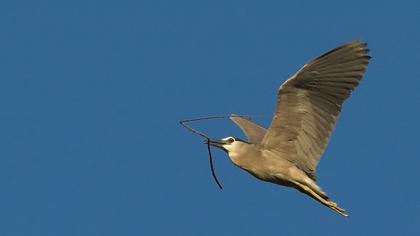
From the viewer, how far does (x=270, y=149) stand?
654 inches

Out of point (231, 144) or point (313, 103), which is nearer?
point (313, 103)

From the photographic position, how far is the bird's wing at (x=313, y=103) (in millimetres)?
16016

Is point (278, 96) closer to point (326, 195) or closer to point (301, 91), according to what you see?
point (301, 91)

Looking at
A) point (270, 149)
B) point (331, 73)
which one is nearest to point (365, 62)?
point (331, 73)

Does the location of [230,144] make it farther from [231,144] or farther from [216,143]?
[216,143]

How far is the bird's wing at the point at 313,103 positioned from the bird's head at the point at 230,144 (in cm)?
35

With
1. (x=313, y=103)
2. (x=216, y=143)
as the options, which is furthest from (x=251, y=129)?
(x=313, y=103)

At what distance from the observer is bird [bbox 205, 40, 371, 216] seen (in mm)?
16031

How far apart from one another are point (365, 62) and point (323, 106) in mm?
765

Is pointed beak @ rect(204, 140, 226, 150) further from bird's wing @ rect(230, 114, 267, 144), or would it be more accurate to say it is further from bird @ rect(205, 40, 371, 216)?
bird's wing @ rect(230, 114, 267, 144)

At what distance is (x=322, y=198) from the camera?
645 inches

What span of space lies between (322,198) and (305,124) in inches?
36.4

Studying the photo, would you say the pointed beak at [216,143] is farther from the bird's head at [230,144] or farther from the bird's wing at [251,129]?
the bird's wing at [251,129]

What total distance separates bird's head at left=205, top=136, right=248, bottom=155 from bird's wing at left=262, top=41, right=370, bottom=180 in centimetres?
35
